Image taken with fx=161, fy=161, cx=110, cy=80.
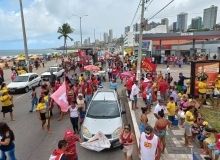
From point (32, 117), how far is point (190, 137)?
25.2 ft

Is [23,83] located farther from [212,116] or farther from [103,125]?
[212,116]

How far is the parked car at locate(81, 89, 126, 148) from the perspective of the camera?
5.43 metres

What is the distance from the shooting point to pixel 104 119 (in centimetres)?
598

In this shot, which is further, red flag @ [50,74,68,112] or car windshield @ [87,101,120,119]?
red flag @ [50,74,68,112]

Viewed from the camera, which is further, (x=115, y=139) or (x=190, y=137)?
(x=190, y=137)

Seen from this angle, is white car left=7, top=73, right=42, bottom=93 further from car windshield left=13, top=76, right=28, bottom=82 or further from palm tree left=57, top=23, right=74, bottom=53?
palm tree left=57, top=23, right=74, bottom=53

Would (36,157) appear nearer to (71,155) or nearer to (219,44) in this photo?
(71,155)

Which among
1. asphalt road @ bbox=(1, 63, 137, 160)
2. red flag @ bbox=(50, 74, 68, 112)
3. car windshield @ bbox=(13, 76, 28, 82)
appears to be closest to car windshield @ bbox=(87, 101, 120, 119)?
red flag @ bbox=(50, 74, 68, 112)

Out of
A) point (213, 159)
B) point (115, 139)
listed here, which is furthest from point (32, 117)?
point (213, 159)

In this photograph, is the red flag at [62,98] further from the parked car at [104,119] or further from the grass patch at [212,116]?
the grass patch at [212,116]

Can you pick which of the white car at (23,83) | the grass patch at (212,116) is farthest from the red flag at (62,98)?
the white car at (23,83)

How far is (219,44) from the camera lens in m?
30.9

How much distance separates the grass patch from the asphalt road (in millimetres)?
3716

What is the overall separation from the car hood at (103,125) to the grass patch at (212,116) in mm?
4299
